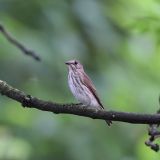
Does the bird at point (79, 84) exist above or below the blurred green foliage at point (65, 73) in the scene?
above

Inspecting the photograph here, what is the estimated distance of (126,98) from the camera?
9336 millimetres

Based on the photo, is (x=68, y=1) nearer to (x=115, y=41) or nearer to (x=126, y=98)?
(x=115, y=41)

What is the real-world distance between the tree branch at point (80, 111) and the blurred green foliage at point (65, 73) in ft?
11.5

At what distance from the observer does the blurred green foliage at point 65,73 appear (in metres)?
8.47

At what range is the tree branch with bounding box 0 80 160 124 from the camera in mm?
4043

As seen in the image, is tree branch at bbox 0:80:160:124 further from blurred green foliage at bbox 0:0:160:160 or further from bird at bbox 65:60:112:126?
blurred green foliage at bbox 0:0:160:160

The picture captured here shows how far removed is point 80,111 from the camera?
14.0 feet

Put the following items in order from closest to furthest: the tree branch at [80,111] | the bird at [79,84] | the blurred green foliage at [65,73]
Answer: the tree branch at [80,111] → the bird at [79,84] → the blurred green foliage at [65,73]

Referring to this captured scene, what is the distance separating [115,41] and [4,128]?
2187 mm

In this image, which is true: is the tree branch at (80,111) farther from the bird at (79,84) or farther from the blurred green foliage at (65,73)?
the blurred green foliage at (65,73)

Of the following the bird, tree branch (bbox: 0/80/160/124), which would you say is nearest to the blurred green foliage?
the bird

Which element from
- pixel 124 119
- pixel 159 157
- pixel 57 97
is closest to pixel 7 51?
pixel 57 97

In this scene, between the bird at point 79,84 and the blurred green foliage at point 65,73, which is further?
the blurred green foliage at point 65,73

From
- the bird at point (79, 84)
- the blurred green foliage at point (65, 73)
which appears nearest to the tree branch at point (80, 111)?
the bird at point (79, 84)
